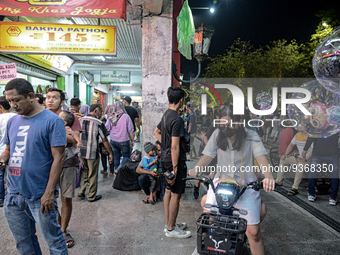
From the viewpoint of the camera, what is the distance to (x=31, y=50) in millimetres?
5254

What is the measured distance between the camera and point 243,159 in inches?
93.3

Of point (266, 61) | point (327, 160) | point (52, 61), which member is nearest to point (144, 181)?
point (327, 160)

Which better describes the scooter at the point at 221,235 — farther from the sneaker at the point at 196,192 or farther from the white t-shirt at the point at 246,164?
the sneaker at the point at 196,192

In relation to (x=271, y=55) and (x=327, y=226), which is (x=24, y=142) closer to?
(x=327, y=226)

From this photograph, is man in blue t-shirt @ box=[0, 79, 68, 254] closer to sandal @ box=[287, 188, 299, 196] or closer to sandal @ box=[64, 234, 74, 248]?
sandal @ box=[64, 234, 74, 248]

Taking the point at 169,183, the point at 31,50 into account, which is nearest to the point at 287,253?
the point at 169,183

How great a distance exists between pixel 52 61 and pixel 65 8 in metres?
5.30

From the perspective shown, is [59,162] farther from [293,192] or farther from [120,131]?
[293,192]

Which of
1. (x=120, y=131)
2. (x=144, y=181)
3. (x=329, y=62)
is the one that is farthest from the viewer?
(x=120, y=131)

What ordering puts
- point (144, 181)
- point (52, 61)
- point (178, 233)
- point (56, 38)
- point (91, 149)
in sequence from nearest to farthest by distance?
point (178, 233), point (91, 149), point (144, 181), point (56, 38), point (52, 61)

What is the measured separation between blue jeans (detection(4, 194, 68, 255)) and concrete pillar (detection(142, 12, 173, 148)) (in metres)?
2.95

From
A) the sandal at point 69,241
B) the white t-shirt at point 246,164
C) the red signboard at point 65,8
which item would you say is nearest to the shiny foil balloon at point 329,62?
the white t-shirt at point 246,164

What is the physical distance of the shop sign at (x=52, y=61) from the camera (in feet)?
27.1

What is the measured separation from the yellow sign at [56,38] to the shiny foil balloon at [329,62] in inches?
159
